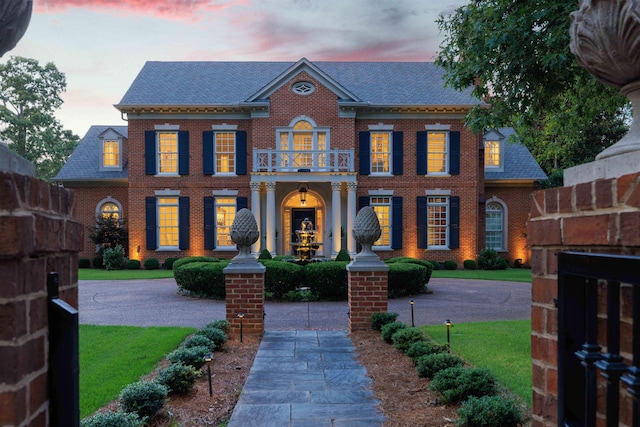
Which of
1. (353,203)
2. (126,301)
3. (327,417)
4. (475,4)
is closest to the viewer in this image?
(327,417)

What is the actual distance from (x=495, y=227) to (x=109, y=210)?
19.0m

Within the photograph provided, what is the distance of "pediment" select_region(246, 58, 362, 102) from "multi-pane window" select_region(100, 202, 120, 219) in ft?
28.1

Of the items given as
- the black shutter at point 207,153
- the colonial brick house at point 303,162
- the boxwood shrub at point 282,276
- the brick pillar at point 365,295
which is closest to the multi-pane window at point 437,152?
the colonial brick house at point 303,162

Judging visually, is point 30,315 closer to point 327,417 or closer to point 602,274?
point 602,274

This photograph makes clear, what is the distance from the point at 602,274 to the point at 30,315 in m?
1.55

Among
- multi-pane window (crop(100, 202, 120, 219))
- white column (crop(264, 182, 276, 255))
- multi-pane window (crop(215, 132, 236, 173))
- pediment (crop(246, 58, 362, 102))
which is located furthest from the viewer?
multi-pane window (crop(100, 202, 120, 219))

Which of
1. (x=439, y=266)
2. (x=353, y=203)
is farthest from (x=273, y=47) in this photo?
(x=439, y=266)

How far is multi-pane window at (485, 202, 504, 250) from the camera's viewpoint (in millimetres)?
22812

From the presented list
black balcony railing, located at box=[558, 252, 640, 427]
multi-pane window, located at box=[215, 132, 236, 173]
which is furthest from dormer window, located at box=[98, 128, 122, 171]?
black balcony railing, located at box=[558, 252, 640, 427]

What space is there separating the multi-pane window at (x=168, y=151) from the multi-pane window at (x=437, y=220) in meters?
11.9

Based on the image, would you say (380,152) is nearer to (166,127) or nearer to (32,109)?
(166,127)

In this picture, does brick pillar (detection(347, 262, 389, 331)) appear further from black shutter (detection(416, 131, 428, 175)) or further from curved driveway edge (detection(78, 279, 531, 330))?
black shutter (detection(416, 131, 428, 175))

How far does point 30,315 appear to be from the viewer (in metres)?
1.26

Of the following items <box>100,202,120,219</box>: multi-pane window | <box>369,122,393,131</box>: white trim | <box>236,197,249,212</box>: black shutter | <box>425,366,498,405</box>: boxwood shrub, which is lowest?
<box>425,366,498,405</box>: boxwood shrub
